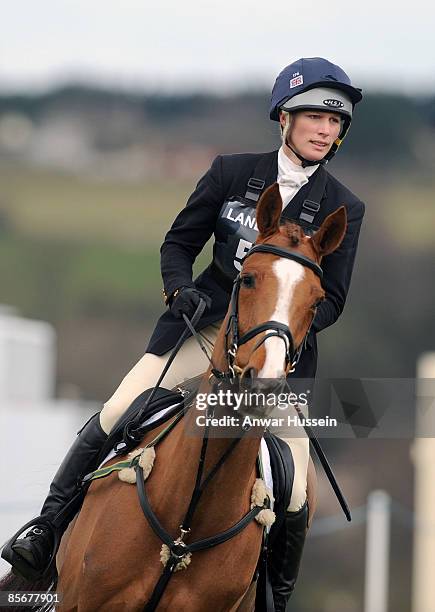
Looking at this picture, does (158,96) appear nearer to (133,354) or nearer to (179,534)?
(133,354)

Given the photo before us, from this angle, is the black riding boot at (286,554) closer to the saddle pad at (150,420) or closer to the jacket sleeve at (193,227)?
the saddle pad at (150,420)

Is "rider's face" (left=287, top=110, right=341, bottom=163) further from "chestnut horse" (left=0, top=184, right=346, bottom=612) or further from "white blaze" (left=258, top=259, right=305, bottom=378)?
"white blaze" (left=258, top=259, right=305, bottom=378)

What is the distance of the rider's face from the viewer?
6.04 meters

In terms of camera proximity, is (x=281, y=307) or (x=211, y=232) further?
(x=211, y=232)

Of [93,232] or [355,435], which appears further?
[93,232]

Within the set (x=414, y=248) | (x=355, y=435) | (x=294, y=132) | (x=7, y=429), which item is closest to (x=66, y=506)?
(x=355, y=435)

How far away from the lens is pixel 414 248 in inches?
1054

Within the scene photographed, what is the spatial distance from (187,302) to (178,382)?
748mm

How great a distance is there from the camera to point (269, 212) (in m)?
5.25

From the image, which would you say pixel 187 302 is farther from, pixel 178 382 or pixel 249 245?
pixel 178 382

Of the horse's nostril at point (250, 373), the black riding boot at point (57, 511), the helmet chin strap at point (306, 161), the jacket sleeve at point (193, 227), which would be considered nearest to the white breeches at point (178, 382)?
the black riding boot at point (57, 511)

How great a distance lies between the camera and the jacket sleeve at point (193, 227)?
6184 millimetres

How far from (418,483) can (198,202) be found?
9.33 m

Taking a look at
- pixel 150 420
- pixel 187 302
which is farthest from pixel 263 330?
pixel 150 420
